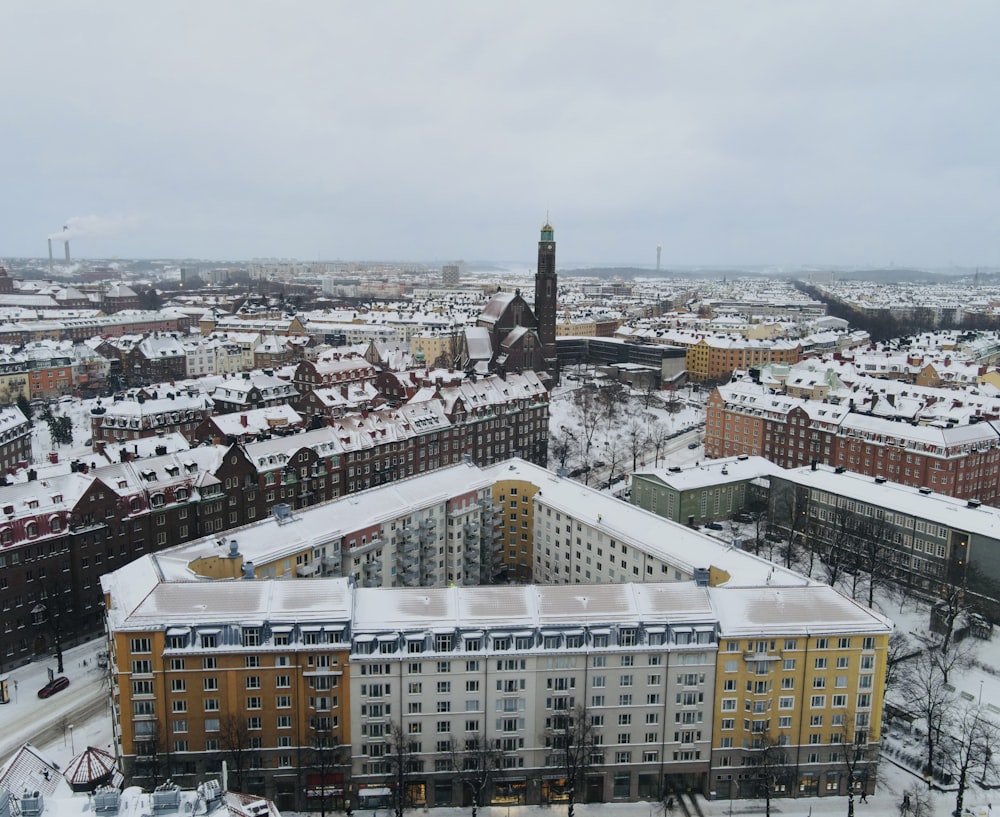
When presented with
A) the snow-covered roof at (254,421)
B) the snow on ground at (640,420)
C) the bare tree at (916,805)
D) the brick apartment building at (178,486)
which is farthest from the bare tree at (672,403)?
the bare tree at (916,805)

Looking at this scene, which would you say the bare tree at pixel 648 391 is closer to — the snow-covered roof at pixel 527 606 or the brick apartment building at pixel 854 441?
Answer: the brick apartment building at pixel 854 441

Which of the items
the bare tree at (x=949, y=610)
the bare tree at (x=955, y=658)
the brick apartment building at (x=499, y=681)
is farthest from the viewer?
the bare tree at (x=949, y=610)

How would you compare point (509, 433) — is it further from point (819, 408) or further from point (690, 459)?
Answer: point (819, 408)

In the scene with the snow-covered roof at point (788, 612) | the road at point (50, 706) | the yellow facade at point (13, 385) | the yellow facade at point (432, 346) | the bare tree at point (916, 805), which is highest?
the yellow facade at point (432, 346)

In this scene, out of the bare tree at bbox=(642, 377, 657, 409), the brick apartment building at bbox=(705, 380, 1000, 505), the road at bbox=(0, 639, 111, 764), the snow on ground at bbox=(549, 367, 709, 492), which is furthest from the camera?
the bare tree at bbox=(642, 377, 657, 409)

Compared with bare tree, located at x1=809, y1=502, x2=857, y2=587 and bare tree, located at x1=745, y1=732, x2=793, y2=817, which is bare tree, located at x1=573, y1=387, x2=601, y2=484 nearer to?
bare tree, located at x1=809, y1=502, x2=857, y2=587

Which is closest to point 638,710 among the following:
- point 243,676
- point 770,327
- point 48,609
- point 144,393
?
point 243,676

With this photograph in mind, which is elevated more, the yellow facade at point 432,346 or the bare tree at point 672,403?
the yellow facade at point 432,346

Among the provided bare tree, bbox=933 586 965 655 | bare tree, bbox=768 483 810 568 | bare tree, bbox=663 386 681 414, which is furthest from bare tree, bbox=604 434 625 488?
bare tree, bbox=933 586 965 655
